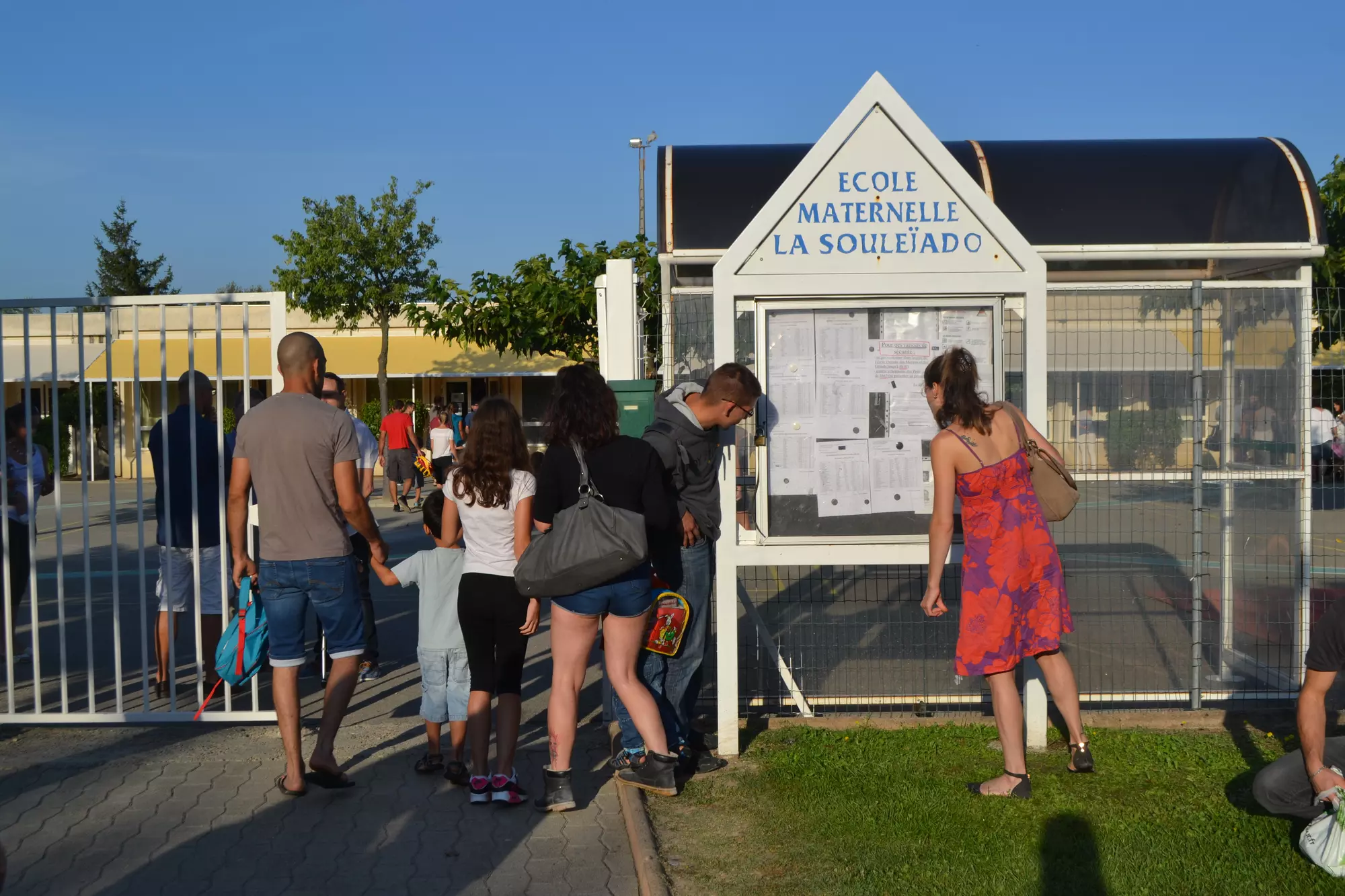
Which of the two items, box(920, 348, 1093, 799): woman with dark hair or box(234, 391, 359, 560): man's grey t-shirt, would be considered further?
box(234, 391, 359, 560): man's grey t-shirt

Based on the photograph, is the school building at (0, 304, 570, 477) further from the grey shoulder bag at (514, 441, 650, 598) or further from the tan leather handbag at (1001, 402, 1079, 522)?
the grey shoulder bag at (514, 441, 650, 598)

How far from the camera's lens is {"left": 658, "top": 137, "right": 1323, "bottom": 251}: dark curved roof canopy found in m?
6.33

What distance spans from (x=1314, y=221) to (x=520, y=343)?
348 inches

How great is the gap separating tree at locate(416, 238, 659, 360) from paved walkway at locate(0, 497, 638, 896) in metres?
7.15

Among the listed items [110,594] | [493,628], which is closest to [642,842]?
[493,628]

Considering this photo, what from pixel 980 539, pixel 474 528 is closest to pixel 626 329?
pixel 474 528

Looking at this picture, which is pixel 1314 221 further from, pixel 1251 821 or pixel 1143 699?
pixel 1251 821

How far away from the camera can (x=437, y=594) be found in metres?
5.23

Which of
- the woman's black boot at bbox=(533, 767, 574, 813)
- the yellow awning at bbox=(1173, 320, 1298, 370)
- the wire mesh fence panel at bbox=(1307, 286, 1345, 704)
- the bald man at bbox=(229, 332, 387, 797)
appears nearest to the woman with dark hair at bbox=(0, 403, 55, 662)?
the bald man at bbox=(229, 332, 387, 797)

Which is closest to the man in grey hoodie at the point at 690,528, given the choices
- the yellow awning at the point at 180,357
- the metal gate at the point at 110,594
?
the metal gate at the point at 110,594

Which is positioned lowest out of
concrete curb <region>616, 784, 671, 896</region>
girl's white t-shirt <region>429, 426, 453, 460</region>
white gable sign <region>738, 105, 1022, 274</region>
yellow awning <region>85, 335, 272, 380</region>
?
concrete curb <region>616, 784, 671, 896</region>

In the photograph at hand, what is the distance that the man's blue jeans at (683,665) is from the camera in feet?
17.4

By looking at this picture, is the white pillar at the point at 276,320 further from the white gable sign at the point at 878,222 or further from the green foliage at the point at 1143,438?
the green foliage at the point at 1143,438

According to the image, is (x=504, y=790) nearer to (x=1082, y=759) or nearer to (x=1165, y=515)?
(x=1082, y=759)
